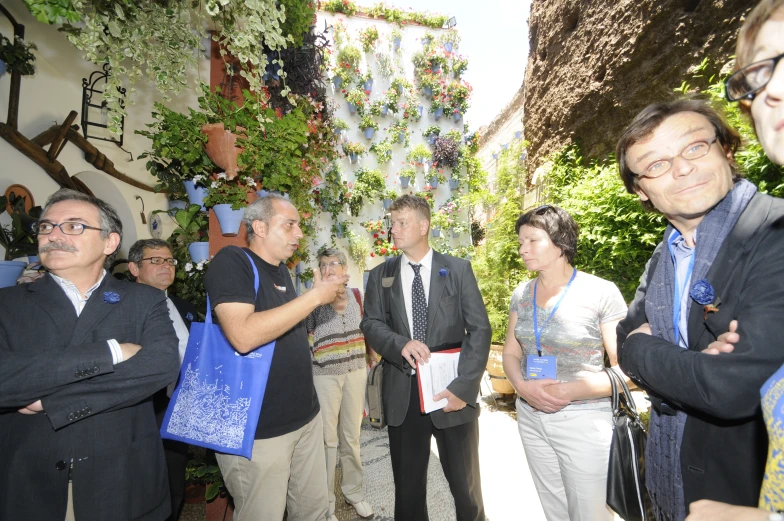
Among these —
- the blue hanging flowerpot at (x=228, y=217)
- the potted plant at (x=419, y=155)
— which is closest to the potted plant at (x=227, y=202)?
the blue hanging flowerpot at (x=228, y=217)

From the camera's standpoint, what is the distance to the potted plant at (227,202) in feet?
8.37

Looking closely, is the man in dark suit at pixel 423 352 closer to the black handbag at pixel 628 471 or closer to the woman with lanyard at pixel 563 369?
the woman with lanyard at pixel 563 369

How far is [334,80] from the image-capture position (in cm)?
930

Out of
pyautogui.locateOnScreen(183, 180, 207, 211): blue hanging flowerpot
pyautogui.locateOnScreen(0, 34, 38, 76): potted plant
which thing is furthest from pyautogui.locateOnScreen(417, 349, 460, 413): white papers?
pyautogui.locateOnScreen(0, 34, 38, 76): potted plant

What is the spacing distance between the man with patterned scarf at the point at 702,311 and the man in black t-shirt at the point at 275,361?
1289mm

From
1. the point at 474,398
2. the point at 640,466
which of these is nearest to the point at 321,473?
the point at 474,398

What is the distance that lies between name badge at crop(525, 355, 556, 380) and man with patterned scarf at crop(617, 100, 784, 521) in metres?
0.48

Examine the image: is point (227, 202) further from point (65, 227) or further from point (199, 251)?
point (65, 227)

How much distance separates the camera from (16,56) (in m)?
3.09

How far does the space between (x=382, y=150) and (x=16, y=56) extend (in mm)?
7148

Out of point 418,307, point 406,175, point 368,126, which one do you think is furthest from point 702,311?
point 368,126

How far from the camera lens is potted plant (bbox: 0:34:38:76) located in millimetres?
3027

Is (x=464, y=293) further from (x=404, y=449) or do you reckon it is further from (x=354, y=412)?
(x=354, y=412)

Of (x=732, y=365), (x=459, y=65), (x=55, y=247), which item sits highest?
(x=459, y=65)
